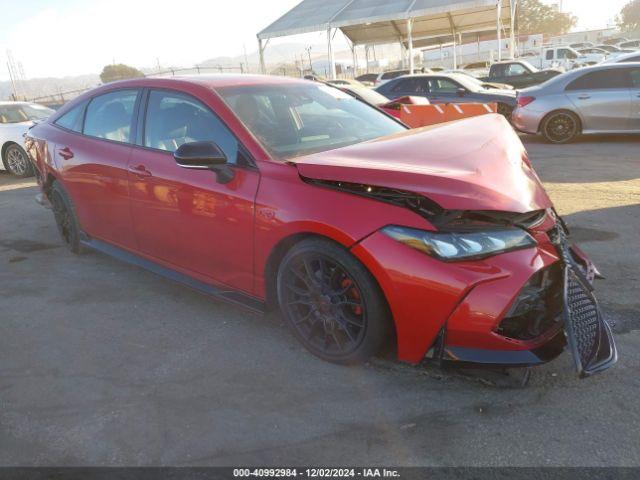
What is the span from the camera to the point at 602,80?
997 centimetres

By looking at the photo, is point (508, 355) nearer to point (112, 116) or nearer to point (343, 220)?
point (343, 220)

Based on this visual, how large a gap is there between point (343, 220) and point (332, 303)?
0.50m

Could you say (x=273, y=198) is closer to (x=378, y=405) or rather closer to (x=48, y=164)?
(x=378, y=405)

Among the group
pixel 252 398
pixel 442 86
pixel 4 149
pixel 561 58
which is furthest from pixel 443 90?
pixel 561 58

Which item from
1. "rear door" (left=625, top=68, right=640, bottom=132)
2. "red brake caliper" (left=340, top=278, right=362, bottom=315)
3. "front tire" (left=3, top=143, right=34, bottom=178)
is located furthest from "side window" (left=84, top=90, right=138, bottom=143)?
"rear door" (left=625, top=68, right=640, bottom=132)

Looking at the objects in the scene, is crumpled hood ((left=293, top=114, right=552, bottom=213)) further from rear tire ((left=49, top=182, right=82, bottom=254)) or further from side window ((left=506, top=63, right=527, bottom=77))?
side window ((left=506, top=63, right=527, bottom=77))

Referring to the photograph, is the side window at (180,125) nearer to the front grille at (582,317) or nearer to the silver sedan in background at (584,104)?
the front grille at (582,317)

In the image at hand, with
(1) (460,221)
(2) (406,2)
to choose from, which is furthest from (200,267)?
(2) (406,2)

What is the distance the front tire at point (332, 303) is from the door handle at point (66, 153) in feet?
8.36

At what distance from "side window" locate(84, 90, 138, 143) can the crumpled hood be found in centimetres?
170

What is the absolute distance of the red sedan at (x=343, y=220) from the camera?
2432mm

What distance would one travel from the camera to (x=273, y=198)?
2914 mm

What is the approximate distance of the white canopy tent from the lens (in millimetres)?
22250

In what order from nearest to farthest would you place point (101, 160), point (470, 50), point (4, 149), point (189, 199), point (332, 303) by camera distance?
point (332, 303)
point (189, 199)
point (101, 160)
point (4, 149)
point (470, 50)
